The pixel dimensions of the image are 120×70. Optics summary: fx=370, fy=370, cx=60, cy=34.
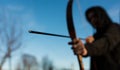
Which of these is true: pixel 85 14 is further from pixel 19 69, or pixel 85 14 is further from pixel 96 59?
pixel 19 69

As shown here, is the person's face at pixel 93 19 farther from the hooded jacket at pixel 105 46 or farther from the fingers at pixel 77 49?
the fingers at pixel 77 49

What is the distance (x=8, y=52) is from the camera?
27297 millimetres

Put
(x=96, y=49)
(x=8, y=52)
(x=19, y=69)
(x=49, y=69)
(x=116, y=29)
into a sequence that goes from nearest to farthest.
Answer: (x=96, y=49)
(x=116, y=29)
(x=8, y=52)
(x=19, y=69)
(x=49, y=69)

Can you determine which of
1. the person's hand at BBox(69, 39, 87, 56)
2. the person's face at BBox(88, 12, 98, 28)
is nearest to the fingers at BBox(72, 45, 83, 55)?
the person's hand at BBox(69, 39, 87, 56)

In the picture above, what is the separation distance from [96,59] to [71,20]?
1.35ft

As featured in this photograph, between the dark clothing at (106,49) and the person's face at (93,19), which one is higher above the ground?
the person's face at (93,19)

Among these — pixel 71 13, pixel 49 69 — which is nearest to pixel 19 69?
pixel 49 69

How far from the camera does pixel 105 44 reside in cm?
288

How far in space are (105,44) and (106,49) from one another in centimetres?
4

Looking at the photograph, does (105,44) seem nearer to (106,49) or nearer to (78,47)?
(106,49)

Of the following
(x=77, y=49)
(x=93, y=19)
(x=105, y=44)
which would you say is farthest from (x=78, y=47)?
(x=93, y=19)

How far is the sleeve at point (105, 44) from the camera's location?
2.84 meters

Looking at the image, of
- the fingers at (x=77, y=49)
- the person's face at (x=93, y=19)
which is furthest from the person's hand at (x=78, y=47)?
the person's face at (x=93, y=19)

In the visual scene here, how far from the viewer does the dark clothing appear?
112 inches
